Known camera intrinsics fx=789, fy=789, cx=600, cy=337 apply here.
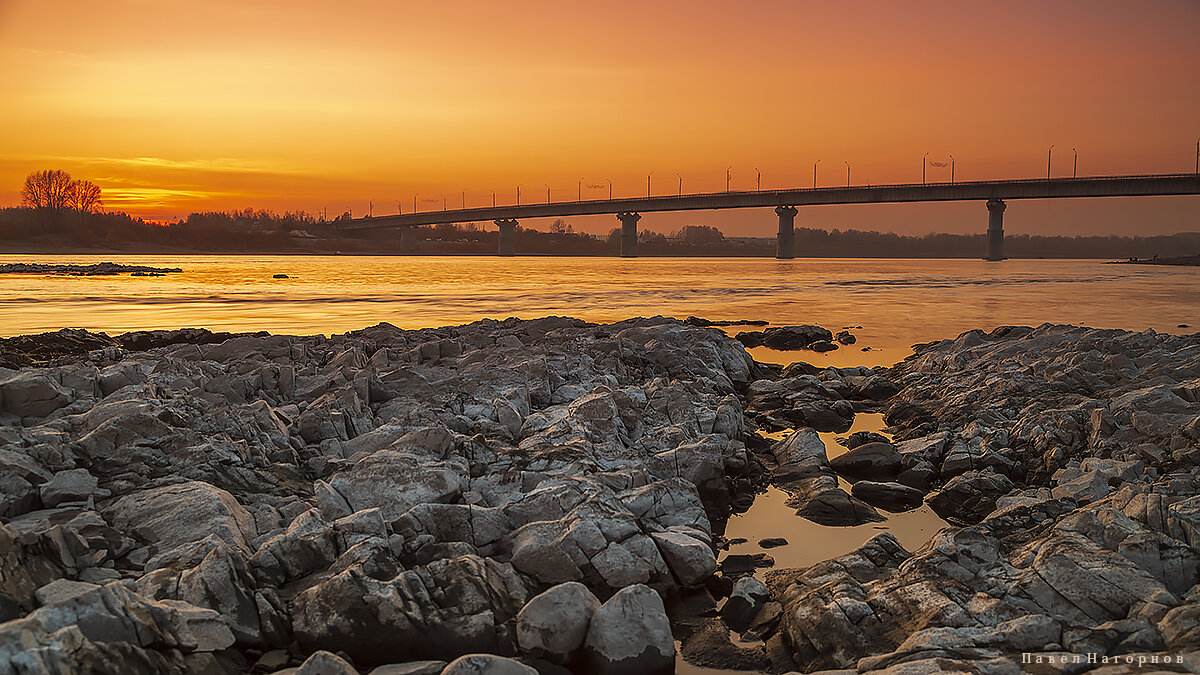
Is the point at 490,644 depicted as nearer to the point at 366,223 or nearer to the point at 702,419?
the point at 702,419

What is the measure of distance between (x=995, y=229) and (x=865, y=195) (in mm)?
24560

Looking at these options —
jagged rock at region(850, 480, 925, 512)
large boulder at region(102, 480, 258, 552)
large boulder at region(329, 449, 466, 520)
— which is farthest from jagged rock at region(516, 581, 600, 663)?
jagged rock at region(850, 480, 925, 512)

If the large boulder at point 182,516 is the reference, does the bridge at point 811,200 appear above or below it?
above

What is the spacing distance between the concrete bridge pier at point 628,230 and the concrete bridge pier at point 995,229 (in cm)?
A: 5170

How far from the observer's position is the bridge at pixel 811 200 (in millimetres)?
93500

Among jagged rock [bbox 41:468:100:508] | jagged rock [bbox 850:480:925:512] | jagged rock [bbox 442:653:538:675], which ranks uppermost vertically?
jagged rock [bbox 41:468:100:508]

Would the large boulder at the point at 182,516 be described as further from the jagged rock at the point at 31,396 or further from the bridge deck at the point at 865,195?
the bridge deck at the point at 865,195

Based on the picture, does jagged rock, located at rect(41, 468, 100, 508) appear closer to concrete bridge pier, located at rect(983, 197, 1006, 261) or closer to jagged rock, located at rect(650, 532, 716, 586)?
jagged rock, located at rect(650, 532, 716, 586)

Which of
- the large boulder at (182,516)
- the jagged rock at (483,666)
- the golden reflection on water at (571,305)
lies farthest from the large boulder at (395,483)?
the golden reflection on water at (571,305)

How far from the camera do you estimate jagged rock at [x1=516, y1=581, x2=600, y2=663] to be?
17.4 ft

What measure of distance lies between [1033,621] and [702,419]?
5980mm

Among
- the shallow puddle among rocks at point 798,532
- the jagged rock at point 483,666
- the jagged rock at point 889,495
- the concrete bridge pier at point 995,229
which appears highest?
the concrete bridge pier at point 995,229

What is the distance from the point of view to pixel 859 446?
10.8 metres

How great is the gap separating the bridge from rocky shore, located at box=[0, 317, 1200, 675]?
9763cm
